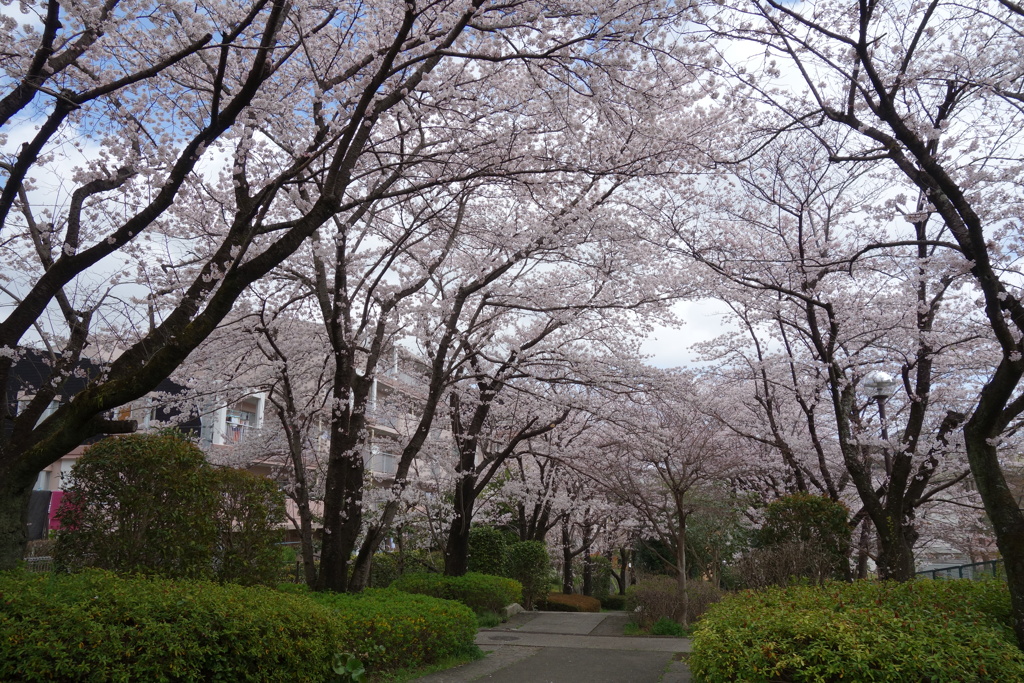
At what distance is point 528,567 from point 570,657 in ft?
27.4

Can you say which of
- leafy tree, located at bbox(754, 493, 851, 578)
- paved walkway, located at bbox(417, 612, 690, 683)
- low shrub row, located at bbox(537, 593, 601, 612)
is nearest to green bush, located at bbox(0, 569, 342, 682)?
paved walkway, located at bbox(417, 612, 690, 683)

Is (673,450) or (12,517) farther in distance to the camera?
(673,450)

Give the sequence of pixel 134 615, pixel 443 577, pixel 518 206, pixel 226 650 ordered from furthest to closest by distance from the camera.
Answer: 1. pixel 443 577
2. pixel 518 206
3. pixel 226 650
4. pixel 134 615

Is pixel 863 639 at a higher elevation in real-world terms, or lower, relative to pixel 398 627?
higher

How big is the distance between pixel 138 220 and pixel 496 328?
837 centimetres

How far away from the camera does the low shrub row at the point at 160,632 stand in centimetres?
425

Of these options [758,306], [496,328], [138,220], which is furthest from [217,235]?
[758,306]

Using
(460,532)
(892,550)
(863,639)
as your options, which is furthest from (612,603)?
(863,639)

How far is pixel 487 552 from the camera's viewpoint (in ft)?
53.2

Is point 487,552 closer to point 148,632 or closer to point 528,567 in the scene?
point 528,567

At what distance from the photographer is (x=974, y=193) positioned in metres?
7.69

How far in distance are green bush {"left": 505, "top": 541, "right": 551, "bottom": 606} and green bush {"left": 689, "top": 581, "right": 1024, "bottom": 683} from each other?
10.7m

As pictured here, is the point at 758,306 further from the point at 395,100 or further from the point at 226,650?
the point at 226,650

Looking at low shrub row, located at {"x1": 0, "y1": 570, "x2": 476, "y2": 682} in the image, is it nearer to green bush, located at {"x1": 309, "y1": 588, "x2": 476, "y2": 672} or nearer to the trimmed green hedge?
green bush, located at {"x1": 309, "y1": 588, "x2": 476, "y2": 672}
